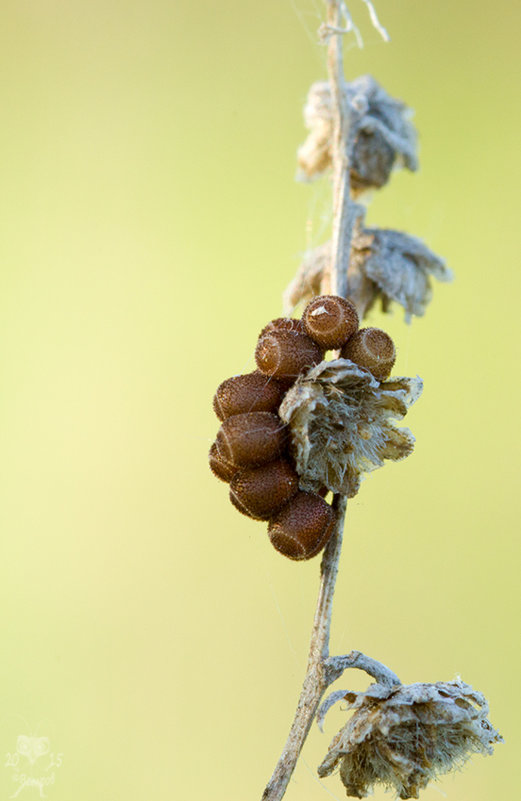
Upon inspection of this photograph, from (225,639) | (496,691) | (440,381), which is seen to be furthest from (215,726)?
(440,381)

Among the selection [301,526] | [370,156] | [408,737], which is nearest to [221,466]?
[301,526]

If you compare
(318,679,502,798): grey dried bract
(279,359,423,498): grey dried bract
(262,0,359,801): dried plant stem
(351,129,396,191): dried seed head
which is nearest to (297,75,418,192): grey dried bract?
(351,129,396,191): dried seed head

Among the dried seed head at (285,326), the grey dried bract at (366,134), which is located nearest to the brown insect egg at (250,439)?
the dried seed head at (285,326)

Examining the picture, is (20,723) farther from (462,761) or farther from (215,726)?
(462,761)

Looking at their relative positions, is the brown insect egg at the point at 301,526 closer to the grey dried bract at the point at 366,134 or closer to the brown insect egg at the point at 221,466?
the brown insect egg at the point at 221,466

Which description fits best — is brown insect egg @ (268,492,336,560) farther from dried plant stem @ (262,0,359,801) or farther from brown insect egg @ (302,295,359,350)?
brown insect egg @ (302,295,359,350)

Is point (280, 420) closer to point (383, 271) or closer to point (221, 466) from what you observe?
point (221, 466)
